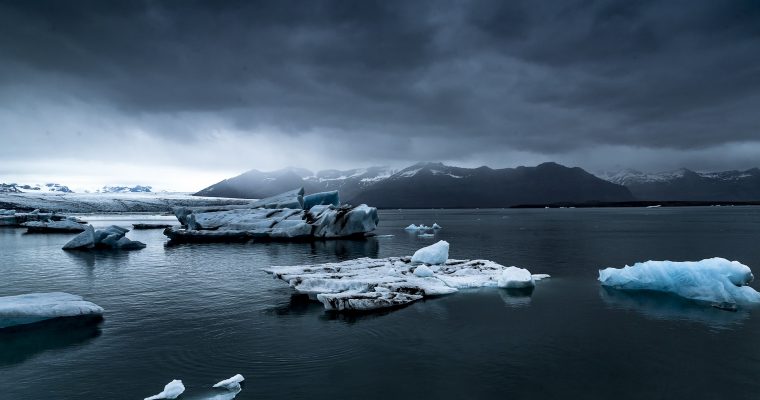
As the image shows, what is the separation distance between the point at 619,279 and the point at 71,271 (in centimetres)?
3363

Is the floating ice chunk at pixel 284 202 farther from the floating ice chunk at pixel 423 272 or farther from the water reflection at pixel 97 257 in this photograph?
the floating ice chunk at pixel 423 272

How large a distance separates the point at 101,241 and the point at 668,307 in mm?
46634

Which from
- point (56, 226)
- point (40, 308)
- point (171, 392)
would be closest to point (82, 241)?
point (40, 308)

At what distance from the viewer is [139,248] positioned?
42844 mm

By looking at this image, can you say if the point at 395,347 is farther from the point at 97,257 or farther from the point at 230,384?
the point at 97,257

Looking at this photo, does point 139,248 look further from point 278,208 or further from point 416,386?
point 416,386

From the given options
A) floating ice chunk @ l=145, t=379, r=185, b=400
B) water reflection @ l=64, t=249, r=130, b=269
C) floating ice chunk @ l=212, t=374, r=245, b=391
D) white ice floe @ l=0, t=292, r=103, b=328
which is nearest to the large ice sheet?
water reflection @ l=64, t=249, r=130, b=269

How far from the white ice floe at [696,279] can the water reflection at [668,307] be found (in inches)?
17.1

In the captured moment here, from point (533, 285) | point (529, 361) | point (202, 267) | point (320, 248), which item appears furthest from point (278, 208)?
point (529, 361)

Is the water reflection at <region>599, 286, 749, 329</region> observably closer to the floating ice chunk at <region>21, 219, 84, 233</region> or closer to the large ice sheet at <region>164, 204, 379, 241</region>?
the large ice sheet at <region>164, 204, 379, 241</region>

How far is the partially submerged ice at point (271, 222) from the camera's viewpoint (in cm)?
4853

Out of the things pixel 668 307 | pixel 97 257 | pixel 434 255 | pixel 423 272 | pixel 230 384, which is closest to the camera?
pixel 230 384

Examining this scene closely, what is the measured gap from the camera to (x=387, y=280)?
66.3 ft

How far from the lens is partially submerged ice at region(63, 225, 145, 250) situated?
133 feet
